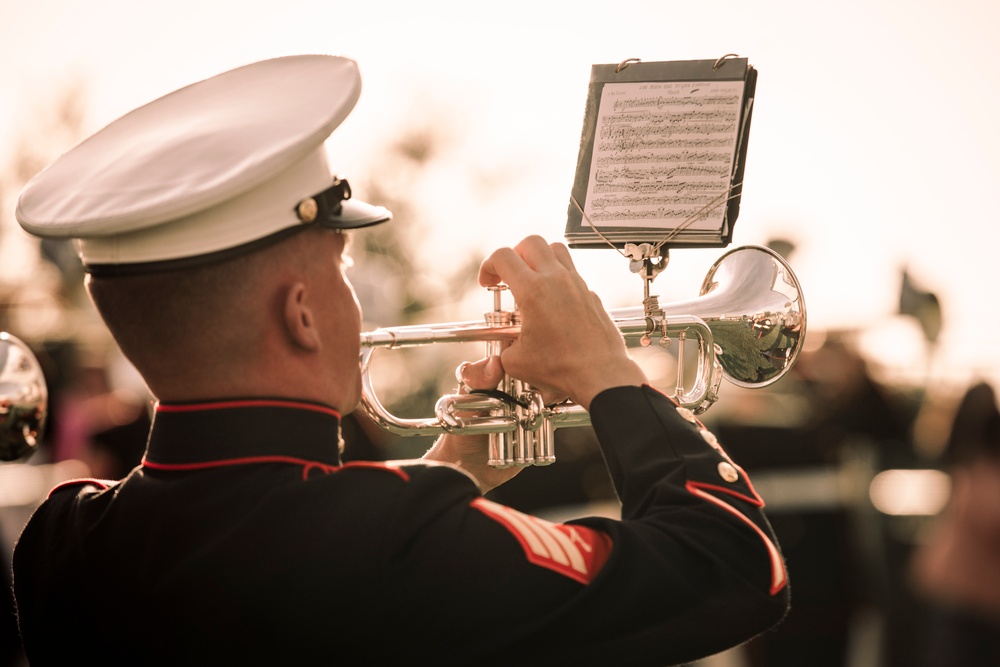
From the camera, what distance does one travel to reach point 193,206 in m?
2.12

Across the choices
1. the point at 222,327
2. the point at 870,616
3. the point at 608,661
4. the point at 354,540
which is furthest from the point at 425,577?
the point at 870,616

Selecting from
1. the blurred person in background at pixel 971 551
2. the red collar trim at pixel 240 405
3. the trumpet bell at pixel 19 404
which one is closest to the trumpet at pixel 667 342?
the red collar trim at pixel 240 405

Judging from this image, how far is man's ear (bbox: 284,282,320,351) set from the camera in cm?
220

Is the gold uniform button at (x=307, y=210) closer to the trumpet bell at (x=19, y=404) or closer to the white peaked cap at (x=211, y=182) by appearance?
the white peaked cap at (x=211, y=182)

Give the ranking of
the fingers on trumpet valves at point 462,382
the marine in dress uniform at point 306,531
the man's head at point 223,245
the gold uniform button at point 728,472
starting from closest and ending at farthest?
the marine in dress uniform at point 306,531, the man's head at point 223,245, the gold uniform button at point 728,472, the fingers on trumpet valves at point 462,382

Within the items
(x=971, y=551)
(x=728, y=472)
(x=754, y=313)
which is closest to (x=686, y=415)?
(x=728, y=472)

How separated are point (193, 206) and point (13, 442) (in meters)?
1.59

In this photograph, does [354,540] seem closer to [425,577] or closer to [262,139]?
[425,577]

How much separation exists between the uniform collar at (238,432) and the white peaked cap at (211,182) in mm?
248

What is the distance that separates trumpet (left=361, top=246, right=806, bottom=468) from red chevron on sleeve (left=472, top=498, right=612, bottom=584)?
0.70 metres

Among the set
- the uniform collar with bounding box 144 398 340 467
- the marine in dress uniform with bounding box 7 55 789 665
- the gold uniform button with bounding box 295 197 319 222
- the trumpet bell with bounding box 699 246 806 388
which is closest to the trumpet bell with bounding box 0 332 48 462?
the marine in dress uniform with bounding box 7 55 789 665

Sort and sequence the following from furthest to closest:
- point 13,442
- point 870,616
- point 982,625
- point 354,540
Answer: point 870,616
point 982,625
point 13,442
point 354,540

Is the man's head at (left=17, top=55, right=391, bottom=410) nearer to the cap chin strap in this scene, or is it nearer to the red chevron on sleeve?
the cap chin strap

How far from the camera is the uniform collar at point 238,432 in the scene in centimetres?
219
